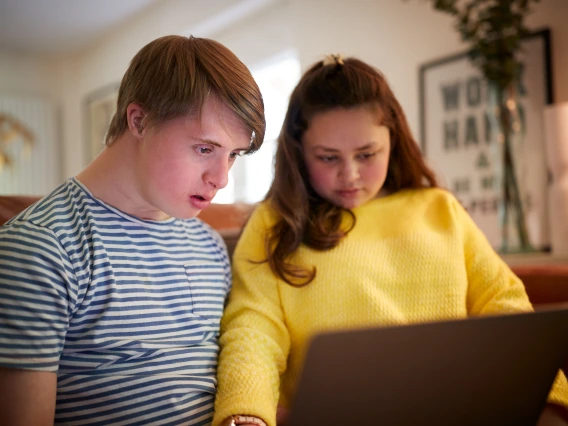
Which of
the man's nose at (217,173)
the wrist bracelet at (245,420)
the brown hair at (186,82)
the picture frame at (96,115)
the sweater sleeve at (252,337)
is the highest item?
the picture frame at (96,115)

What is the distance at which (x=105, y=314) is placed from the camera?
0.91 meters

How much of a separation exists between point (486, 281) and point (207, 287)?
525 mm

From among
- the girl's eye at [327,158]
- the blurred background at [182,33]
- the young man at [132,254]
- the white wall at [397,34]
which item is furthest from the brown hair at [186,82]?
the white wall at [397,34]

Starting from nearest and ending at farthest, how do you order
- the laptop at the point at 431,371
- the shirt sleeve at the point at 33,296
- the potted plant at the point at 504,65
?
the laptop at the point at 431,371 < the shirt sleeve at the point at 33,296 < the potted plant at the point at 504,65

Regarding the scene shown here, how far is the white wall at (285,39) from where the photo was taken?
3.04 m

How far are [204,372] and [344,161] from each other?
0.48 m

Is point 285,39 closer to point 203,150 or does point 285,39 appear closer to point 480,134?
point 480,134

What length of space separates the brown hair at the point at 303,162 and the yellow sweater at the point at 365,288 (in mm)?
24

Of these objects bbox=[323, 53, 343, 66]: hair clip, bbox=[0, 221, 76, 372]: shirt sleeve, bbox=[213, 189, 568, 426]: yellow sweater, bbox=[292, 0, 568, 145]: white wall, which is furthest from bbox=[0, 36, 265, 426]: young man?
bbox=[292, 0, 568, 145]: white wall

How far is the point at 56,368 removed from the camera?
0.83 meters

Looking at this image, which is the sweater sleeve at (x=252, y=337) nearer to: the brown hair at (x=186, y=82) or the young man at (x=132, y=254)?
the young man at (x=132, y=254)

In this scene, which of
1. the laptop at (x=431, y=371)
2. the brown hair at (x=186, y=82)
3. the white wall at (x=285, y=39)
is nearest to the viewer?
the laptop at (x=431, y=371)

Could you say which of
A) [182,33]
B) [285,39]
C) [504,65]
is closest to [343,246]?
[504,65]

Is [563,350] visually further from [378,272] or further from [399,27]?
[399,27]
